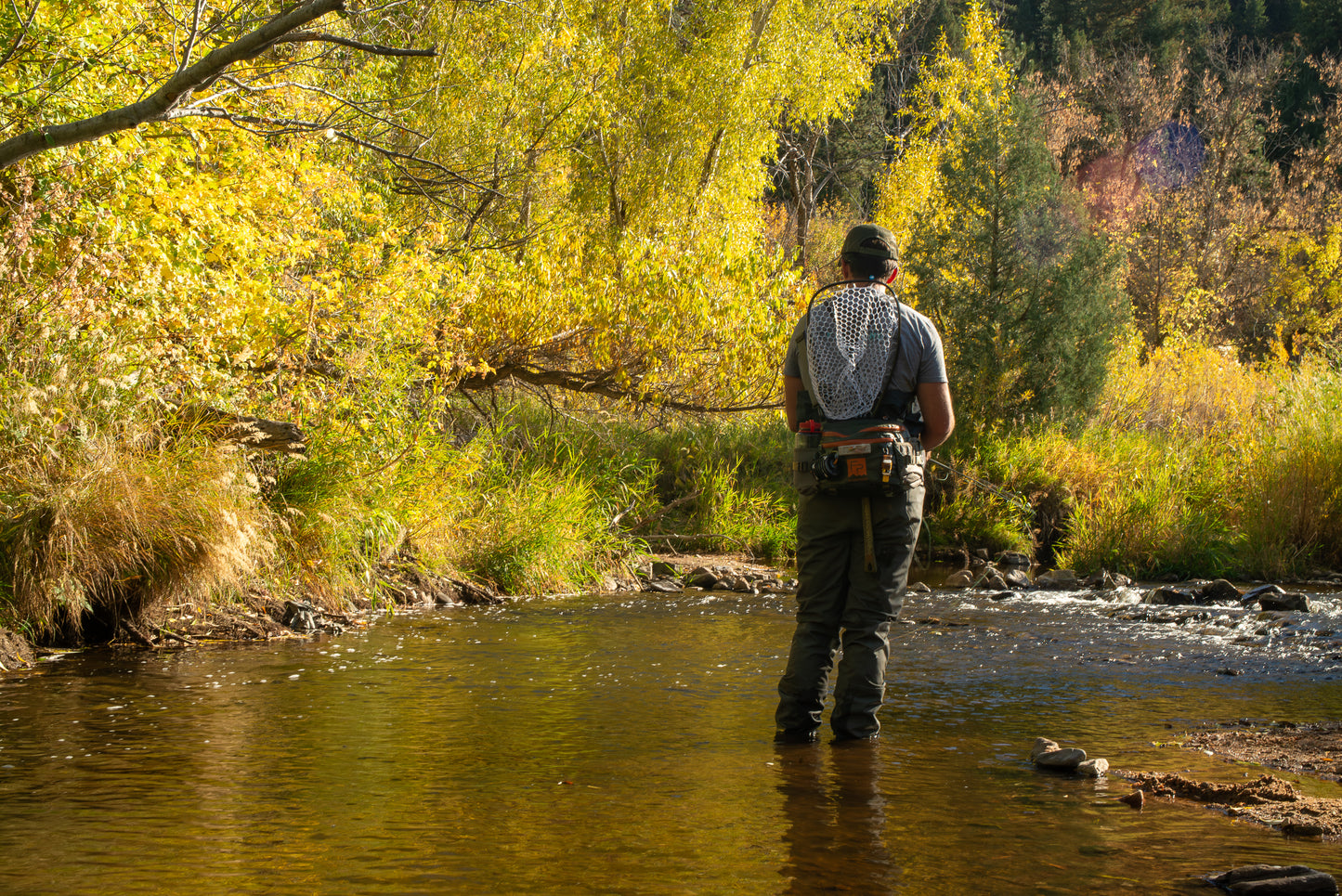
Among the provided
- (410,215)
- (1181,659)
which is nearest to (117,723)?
(1181,659)

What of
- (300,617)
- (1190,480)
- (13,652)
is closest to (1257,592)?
(1190,480)

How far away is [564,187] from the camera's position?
47.4ft

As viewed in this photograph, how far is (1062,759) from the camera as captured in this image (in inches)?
166

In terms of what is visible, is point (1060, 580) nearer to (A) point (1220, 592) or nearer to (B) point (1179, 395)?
(A) point (1220, 592)

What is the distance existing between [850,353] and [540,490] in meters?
6.95

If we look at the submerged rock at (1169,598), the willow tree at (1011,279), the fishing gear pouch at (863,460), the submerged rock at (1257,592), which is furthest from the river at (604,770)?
the willow tree at (1011,279)

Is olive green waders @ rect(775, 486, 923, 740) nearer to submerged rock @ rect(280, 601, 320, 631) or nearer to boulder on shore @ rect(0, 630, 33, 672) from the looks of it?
submerged rock @ rect(280, 601, 320, 631)

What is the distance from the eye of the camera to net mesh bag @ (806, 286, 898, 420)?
4.71 metres

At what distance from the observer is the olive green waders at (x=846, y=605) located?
4.67 meters

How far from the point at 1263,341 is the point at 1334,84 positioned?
34.1 ft

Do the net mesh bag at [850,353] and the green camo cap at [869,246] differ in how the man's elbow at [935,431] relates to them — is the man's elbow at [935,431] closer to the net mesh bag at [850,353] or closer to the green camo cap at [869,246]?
the net mesh bag at [850,353]

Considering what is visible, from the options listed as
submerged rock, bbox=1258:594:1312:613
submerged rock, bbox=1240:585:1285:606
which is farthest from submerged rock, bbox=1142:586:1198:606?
submerged rock, bbox=1258:594:1312:613

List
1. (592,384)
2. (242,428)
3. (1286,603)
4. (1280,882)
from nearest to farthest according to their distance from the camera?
1. (1280,882)
2. (242,428)
3. (1286,603)
4. (592,384)

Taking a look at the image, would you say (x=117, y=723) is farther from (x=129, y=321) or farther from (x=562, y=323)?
(x=562, y=323)
